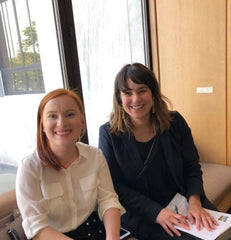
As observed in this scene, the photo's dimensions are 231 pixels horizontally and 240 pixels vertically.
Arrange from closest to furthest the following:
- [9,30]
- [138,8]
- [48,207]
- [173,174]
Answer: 1. [48,207]
2. [173,174]
3. [9,30]
4. [138,8]

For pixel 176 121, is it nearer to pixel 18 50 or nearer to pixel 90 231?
pixel 90 231

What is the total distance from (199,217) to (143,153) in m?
0.42

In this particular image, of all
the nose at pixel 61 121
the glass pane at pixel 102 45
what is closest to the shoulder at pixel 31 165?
the nose at pixel 61 121

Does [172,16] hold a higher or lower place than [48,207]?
higher

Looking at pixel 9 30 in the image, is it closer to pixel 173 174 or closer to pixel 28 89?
pixel 28 89

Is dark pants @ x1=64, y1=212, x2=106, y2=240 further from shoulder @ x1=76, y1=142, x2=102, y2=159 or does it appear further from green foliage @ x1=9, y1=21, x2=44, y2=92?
green foliage @ x1=9, y1=21, x2=44, y2=92

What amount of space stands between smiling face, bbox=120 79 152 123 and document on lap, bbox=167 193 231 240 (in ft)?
1.68

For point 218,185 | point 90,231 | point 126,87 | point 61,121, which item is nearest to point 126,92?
point 126,87

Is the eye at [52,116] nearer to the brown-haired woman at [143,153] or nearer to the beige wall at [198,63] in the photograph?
the brown-haired woman at [143,153]

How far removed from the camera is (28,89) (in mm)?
1950

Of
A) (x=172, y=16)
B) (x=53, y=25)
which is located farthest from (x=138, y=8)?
(x=53, y=25)

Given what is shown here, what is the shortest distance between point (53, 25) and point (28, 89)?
52 cm

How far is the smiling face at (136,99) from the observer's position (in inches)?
56.3

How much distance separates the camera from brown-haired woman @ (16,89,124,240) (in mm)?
1070
